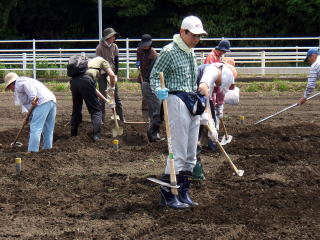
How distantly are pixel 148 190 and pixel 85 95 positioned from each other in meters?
3.98

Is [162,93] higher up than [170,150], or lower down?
higher up

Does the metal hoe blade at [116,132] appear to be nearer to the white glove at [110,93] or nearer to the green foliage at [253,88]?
the white glove at [110,93]

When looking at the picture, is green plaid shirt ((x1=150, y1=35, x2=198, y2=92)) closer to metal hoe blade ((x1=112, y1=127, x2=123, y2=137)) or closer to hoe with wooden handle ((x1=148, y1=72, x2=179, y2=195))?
hoe with wooden handle ((x1=148, y1=72, x2=179, y2=195))

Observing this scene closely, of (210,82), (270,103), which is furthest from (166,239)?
(270,103)

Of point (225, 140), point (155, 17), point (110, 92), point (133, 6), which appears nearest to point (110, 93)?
point (110, 92)

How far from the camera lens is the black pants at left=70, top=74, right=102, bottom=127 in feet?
43.0

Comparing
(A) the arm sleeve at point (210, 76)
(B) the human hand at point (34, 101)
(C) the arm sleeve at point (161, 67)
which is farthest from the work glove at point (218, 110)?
(C) the arm sleeve at point (161, 67)

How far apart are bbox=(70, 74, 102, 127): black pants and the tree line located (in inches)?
883

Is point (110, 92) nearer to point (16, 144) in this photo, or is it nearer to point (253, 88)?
point (16, 144)

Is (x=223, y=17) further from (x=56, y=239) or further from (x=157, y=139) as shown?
(x=56, y=239)

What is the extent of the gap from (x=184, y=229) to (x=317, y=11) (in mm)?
28058

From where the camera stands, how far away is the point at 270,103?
1964 centimetres

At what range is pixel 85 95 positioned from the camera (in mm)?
13203

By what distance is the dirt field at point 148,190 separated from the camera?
7773mm
